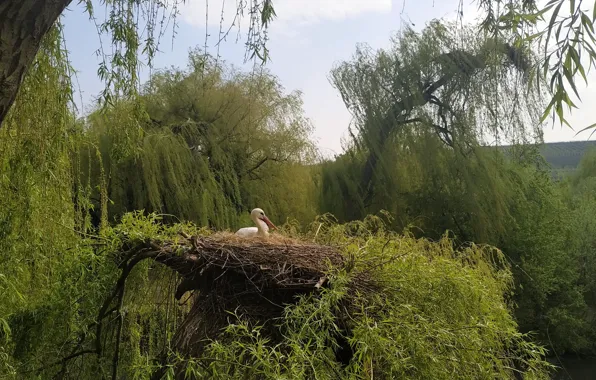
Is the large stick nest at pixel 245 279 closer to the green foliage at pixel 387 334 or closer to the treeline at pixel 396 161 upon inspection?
the green foliage at pixel 387 334

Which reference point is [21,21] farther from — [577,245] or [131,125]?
[577,245]

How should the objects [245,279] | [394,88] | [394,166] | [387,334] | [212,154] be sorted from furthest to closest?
1. [394,88]
2. [394,166]
3. [212,154]
4. [245,279]
5. [387,334]

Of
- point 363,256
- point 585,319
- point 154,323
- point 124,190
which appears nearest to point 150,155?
point 124,190

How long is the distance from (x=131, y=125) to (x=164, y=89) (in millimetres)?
7328

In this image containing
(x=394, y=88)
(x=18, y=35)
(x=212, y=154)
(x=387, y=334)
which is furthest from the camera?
(x=394, y=88)

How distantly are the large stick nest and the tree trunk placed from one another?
2.80 ft

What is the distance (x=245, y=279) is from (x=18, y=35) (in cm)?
101

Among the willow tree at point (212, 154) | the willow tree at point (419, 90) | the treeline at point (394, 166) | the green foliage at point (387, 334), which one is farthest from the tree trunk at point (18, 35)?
the willow tree at point (419, 90)

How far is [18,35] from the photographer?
1394 millimetres

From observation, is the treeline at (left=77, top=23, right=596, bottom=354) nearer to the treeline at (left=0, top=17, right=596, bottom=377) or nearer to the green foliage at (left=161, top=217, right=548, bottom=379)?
the treeline at (left=0, top=17, right=596, bottom=377)

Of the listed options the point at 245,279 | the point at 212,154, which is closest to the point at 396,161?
the point at 212,154

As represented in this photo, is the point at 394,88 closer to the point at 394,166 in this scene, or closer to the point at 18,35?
the point at 394,166

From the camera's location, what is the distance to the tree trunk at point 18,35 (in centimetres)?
138

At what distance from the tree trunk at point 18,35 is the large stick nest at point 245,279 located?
853 millimetres
